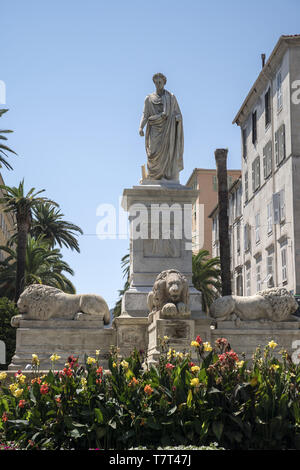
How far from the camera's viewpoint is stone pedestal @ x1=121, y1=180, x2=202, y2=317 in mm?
14227

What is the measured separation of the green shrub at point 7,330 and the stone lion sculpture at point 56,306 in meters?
6.79

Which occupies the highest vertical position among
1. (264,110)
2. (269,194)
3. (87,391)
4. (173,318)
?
(264,110)

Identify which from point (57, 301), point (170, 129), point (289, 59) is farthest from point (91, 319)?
point (289, 59)

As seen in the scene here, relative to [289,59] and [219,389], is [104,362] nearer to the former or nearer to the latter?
[219,389]

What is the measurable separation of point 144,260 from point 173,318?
2358 millimetres

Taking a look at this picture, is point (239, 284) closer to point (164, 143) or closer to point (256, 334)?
point (164, 143)

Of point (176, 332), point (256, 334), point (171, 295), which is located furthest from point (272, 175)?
point (176, 332)

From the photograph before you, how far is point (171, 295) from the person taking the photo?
12.3 meters

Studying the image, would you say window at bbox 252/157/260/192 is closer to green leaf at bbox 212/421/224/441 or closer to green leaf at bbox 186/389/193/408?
green leaf at bbox 186/389/193/408

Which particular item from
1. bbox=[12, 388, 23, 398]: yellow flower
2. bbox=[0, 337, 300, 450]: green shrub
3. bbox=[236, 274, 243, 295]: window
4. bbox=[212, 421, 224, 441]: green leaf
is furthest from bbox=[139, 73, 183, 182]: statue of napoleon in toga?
bbox=[236, 274, 243, 295]: window

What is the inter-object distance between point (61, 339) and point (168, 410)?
6.60 meters

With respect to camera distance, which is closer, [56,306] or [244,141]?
[56,306]

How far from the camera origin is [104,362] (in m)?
13.1
